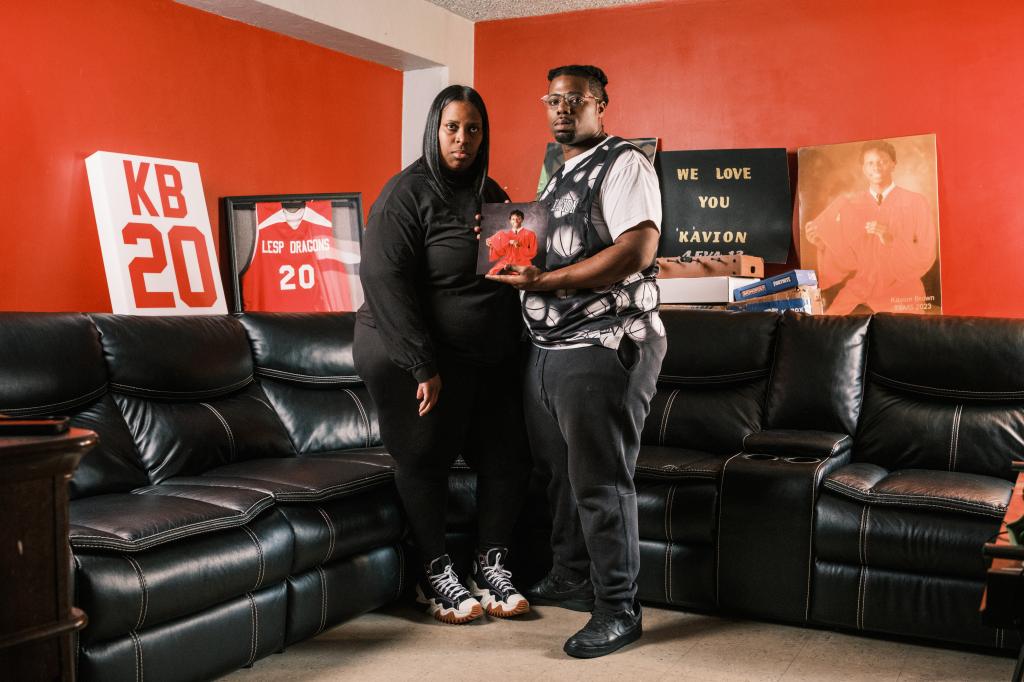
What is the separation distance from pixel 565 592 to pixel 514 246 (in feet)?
3.76

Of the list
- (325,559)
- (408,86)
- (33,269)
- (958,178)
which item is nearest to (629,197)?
(325,559)

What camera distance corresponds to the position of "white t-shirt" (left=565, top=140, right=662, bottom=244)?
8.93 ft

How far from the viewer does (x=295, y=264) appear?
14.4 feet

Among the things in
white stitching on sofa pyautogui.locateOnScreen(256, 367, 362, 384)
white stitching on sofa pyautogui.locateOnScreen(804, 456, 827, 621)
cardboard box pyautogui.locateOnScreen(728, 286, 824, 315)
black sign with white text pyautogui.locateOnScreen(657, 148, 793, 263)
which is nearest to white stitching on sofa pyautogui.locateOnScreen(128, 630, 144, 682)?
white stitching on sofa pyautogui.locateOnScreen(256, 367, 362, 384)

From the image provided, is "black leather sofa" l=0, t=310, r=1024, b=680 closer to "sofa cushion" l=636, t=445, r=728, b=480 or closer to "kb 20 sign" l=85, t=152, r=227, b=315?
"sofa cushion" l=636, t=445, r=728, b=480

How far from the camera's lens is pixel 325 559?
9.49 ft

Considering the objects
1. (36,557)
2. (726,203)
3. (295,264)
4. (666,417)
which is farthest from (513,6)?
(36,557)

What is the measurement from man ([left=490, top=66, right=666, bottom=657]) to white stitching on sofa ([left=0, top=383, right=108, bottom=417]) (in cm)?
123

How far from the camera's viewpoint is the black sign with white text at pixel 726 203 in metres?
4.81

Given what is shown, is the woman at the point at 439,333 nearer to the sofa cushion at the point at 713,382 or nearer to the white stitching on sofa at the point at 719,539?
the white stitching on sofa at the point at 719,539

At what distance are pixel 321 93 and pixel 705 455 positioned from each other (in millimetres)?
2554

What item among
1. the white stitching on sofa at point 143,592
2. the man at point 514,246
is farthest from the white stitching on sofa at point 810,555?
the white stitching on sofa at point 143,592

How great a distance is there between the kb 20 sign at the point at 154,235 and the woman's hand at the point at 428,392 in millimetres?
1301

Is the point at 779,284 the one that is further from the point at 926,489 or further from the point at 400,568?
the point at 400,568
